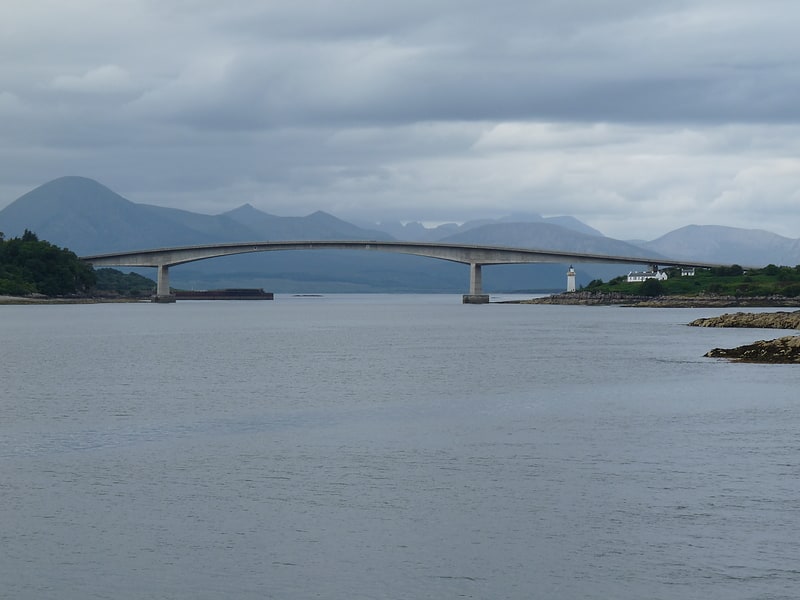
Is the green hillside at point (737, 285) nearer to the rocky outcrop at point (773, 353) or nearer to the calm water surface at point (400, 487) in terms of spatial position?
the rocky outcrop at point (773, 353)

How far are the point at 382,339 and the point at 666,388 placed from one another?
44.5 m

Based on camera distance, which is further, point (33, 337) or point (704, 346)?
point (33, 337)

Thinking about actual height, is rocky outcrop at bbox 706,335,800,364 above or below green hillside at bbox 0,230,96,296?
below

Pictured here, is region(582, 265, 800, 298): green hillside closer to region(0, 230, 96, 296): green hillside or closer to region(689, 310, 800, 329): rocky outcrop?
region(689, 310, 800, 329): rocky outcrop

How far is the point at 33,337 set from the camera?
9100 cm

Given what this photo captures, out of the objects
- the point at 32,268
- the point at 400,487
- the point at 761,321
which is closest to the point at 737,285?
the point at 761,321

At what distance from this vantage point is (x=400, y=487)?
2433 cm

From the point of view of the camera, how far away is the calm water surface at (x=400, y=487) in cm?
1756

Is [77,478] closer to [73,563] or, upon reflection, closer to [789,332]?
[73,563]

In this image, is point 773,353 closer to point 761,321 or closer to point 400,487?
point 761,321

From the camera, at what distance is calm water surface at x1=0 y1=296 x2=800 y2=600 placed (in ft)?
57.6

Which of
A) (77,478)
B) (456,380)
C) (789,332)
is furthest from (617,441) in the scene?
(789,332)

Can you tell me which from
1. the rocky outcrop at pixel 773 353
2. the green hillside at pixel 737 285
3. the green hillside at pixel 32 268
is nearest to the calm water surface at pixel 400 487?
the rocky outcrop at pixel 773 353

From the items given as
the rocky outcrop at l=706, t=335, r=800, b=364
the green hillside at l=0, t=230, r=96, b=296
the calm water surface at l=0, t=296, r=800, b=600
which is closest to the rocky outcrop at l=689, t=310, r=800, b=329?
the rocky outcrop at l=706, t=335, r=800, b=364
